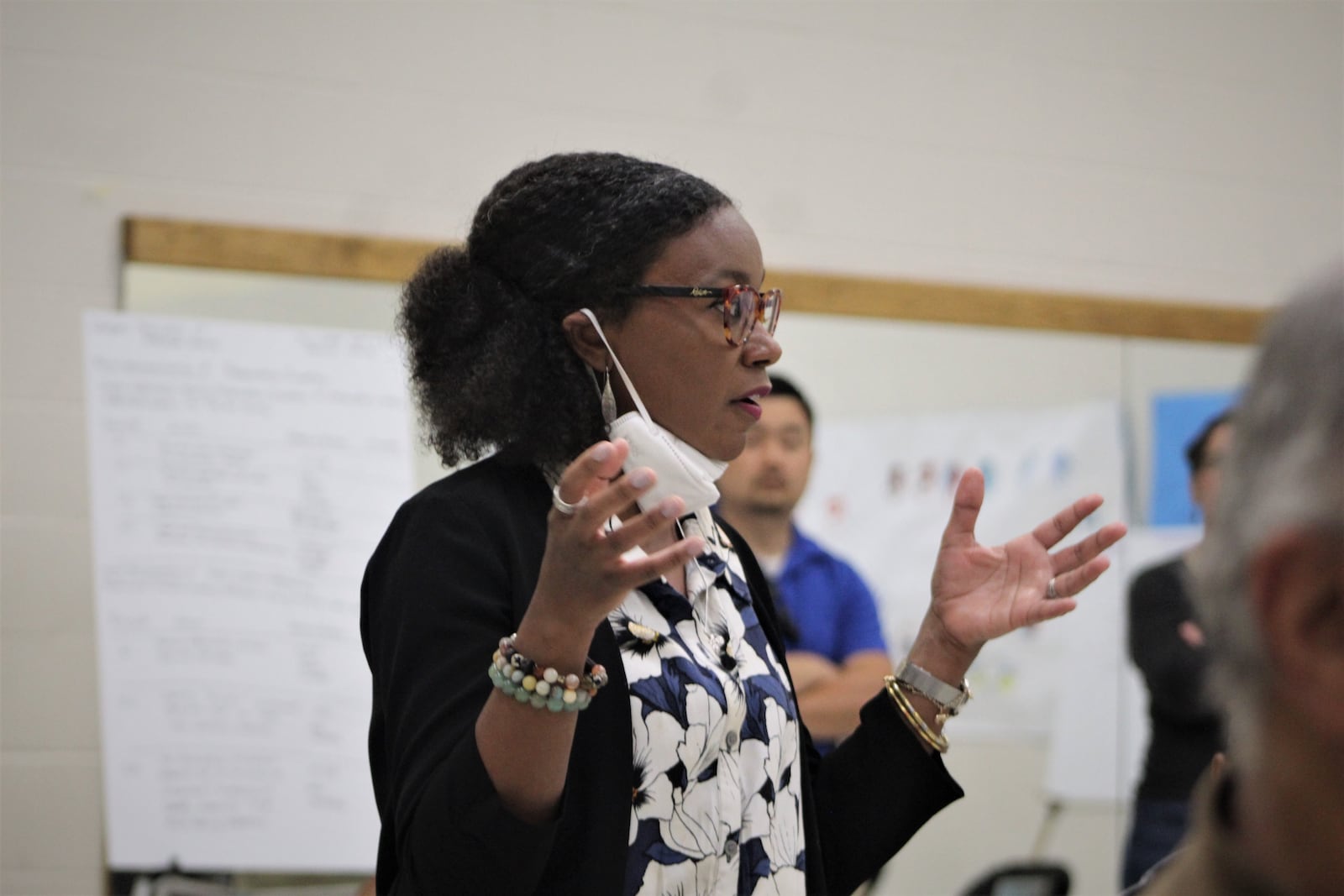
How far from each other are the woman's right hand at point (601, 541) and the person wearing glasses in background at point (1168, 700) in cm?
235

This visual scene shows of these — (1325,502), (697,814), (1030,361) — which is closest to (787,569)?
(1030,361)

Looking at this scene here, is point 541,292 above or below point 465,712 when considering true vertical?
above

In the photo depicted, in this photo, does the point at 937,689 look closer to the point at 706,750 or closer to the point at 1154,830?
the point at 706,750

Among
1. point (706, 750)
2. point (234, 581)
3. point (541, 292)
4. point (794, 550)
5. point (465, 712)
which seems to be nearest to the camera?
point (465, 712)

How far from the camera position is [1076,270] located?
143 inches

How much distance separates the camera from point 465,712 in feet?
3.30

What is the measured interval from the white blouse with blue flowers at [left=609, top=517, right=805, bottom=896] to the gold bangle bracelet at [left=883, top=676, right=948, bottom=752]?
0.10m

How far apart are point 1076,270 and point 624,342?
105 inches

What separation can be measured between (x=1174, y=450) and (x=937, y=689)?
8.53 ft

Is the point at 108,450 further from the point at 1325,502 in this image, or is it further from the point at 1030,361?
the point at 1325,502

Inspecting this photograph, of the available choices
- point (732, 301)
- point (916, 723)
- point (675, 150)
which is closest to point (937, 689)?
point (916, 723)

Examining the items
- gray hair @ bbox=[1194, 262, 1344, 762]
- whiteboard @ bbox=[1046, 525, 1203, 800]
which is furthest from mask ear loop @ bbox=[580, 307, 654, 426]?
whiteboard @ bbox=[1046, 525, 1203, 800]

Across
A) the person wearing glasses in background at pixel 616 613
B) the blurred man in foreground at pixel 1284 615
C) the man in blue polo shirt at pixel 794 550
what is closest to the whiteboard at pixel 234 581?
the man in blue polo shirt at pixel 794 550

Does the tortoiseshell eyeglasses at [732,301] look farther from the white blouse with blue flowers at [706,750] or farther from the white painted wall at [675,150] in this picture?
the white painted wall at [675,150]
